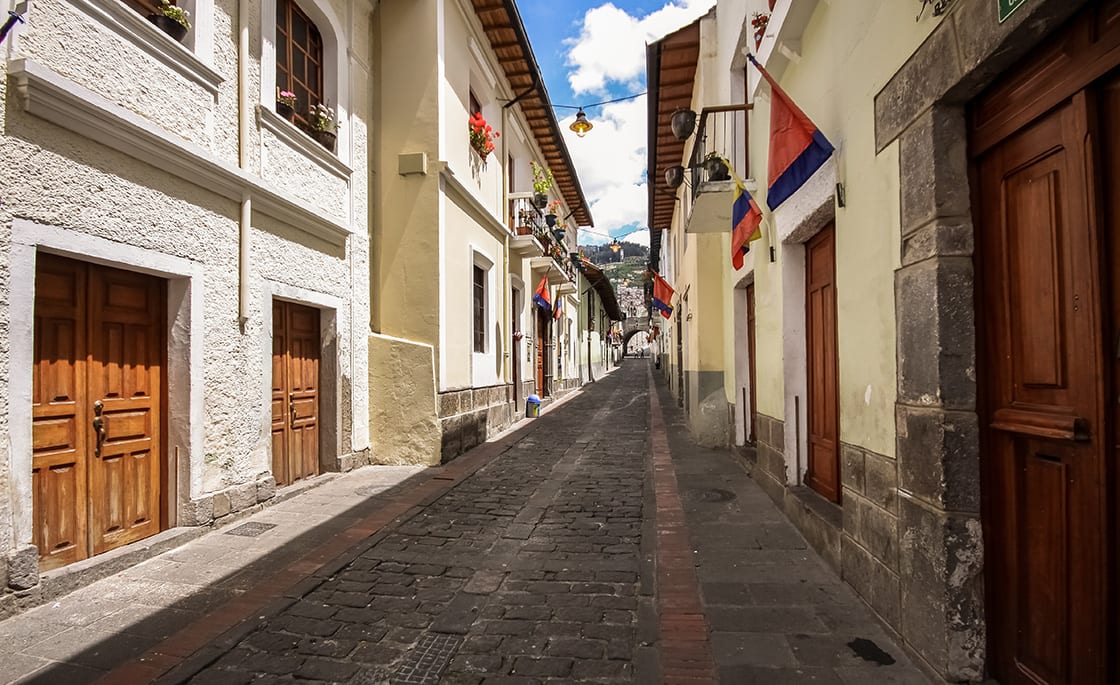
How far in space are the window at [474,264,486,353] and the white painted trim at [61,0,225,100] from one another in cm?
593

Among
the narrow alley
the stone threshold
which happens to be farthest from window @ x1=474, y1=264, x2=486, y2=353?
the stone threshold

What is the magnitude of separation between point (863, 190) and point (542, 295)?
469 inches

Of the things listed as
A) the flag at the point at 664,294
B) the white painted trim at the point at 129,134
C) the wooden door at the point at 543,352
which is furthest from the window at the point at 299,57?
the flag at the point at 664,294

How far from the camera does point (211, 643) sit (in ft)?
10.5

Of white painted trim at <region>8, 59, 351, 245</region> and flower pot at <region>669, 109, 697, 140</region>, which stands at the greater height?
flower pot at <region>669, 109, 697, 140</region>

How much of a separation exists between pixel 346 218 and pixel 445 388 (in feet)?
8.81

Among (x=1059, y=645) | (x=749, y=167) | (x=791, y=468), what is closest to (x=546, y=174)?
(x=749, y=167)

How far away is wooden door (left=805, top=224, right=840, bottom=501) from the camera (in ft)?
14.8

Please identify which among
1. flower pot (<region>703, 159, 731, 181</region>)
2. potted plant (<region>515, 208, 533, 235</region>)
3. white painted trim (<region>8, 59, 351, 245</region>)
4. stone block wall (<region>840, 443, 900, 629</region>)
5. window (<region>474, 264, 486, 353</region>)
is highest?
potted plant (<region>515, 208, 533, 235</region>)

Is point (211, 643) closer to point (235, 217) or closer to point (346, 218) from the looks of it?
point (235, 217)

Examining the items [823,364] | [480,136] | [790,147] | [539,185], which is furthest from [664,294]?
[790,147]

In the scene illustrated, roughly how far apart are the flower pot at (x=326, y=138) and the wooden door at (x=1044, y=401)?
675 centimetres

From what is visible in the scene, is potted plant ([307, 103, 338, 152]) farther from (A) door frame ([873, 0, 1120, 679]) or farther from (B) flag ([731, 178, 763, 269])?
(A) door frame ([873, 0, 1120, 679])

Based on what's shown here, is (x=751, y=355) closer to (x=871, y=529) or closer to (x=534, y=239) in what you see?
(x=871, y=529)
